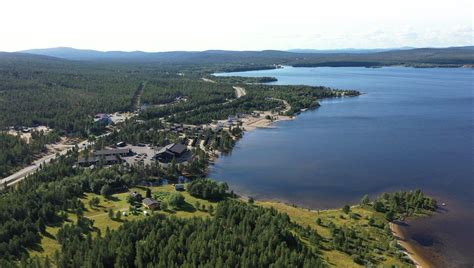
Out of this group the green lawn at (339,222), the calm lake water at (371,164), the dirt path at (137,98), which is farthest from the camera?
the dirt path at (137,98)

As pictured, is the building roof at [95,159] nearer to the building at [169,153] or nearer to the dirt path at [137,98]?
the building at [169,153]

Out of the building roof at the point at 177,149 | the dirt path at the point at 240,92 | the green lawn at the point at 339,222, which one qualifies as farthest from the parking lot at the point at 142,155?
the dirt path at the point at 240,92

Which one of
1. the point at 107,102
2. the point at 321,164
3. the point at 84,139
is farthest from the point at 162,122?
the point at 321,164

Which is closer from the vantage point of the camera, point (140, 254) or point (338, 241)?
point (140, 254)

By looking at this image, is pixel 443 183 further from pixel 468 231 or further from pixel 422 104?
pixel 422 104

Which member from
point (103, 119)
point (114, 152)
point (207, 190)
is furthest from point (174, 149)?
point (103, 119)
